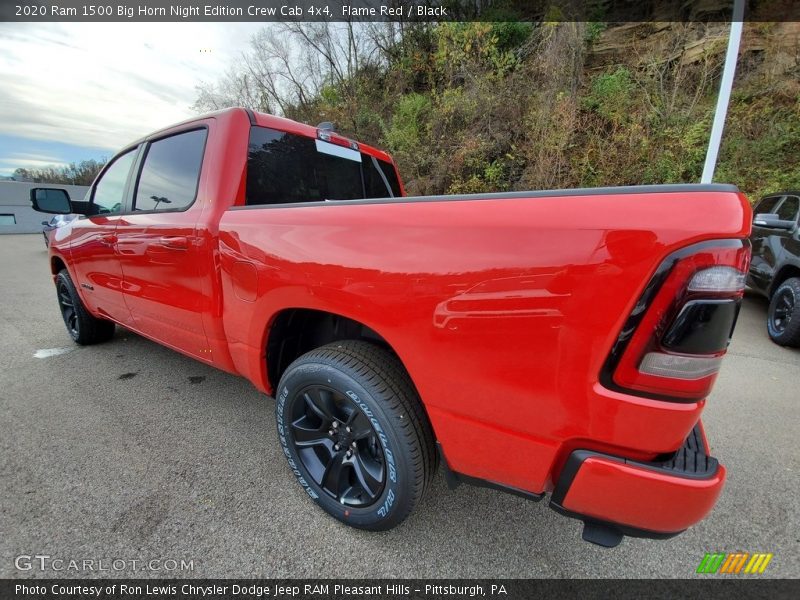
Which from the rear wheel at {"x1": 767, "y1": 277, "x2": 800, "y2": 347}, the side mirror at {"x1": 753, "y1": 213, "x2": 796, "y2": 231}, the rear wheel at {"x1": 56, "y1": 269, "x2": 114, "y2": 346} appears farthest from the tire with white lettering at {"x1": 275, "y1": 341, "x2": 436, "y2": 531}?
the side mirror at {"x1": 753, "y1": 213, "x2": 796, "y2": 231}


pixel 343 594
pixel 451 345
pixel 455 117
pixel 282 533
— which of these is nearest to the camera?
pixel 451 345

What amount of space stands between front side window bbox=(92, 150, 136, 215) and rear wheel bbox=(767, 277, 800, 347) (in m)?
6.54

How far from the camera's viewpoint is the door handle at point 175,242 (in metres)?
2.19

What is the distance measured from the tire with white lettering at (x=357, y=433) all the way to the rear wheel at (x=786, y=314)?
191 inches

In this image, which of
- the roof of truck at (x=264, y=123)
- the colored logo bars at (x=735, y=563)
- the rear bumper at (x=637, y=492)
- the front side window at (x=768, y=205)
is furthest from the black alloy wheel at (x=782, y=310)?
the roof of truck at (x=264, y=123)

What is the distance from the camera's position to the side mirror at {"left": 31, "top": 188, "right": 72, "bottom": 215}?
3383 millimetres

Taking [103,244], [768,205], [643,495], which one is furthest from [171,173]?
[768,205]

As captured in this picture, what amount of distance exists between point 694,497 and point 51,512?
2628mm

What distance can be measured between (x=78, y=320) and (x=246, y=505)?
3171mm

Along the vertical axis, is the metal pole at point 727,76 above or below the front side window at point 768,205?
above

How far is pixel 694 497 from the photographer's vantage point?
108cm

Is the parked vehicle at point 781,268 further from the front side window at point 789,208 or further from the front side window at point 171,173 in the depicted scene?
the front side window at point 171,173

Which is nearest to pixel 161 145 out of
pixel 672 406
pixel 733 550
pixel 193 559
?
pixel 193 559

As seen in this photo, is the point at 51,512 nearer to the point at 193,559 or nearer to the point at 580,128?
the point at 193,559
